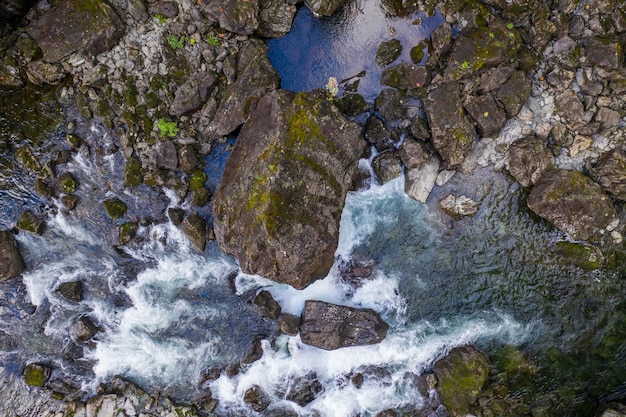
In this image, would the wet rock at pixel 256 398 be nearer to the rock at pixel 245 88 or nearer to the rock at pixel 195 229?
the rock at pixel 195 229

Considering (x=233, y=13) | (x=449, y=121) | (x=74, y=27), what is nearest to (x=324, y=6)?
(x=233, y=13)

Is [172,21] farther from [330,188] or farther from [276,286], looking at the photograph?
[276,286]

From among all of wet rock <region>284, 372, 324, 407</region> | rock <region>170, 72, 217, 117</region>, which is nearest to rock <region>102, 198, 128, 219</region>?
rock <region>170, 72, 217, 117</region>

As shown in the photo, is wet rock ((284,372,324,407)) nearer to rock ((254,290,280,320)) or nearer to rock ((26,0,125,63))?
rock ((254,290,280,320))

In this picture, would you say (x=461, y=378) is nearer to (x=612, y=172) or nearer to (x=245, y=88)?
(x=612, y=172)

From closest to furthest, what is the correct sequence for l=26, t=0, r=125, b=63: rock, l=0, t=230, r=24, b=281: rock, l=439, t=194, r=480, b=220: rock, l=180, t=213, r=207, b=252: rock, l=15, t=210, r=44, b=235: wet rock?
l=26, t=0, r=125, b=63: rock
l=0, t=230, r=24, b=281: rock
l=15, t=210, r=44, b=235: wet rock
l=180, t=213, r=207, b=252: rock
l=439, t=194, r=480, b=220: rock
